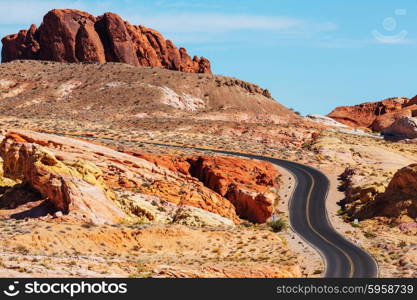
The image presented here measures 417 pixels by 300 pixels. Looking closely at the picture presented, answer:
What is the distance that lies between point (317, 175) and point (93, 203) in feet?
130

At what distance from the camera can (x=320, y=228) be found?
5991 centimetres

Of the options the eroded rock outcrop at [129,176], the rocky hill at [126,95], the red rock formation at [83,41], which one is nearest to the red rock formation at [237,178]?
the eroded rock outcrop at [129,176]

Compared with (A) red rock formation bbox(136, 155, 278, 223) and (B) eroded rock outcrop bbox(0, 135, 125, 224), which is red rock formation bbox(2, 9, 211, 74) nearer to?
(A) red rock formation bbox(136, 155, 278, 223)

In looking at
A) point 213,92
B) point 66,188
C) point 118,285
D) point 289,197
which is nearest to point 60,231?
point 66,188

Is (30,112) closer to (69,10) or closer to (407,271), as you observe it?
(69,10)

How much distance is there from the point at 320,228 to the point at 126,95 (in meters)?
72.7

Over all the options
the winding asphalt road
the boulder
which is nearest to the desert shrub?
the winding asphalt road

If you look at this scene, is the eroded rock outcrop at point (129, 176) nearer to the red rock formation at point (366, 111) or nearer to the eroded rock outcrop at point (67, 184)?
the eroded rock outcrop at point (67, 184)

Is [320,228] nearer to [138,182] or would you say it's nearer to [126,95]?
[138,182]

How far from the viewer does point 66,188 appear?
1757 inches

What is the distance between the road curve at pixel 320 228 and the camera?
45.2 meters

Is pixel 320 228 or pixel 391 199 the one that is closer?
pixel 320 228

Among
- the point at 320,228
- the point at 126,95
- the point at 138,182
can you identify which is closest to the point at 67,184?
the point at 138,182

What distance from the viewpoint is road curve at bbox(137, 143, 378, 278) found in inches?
1780
